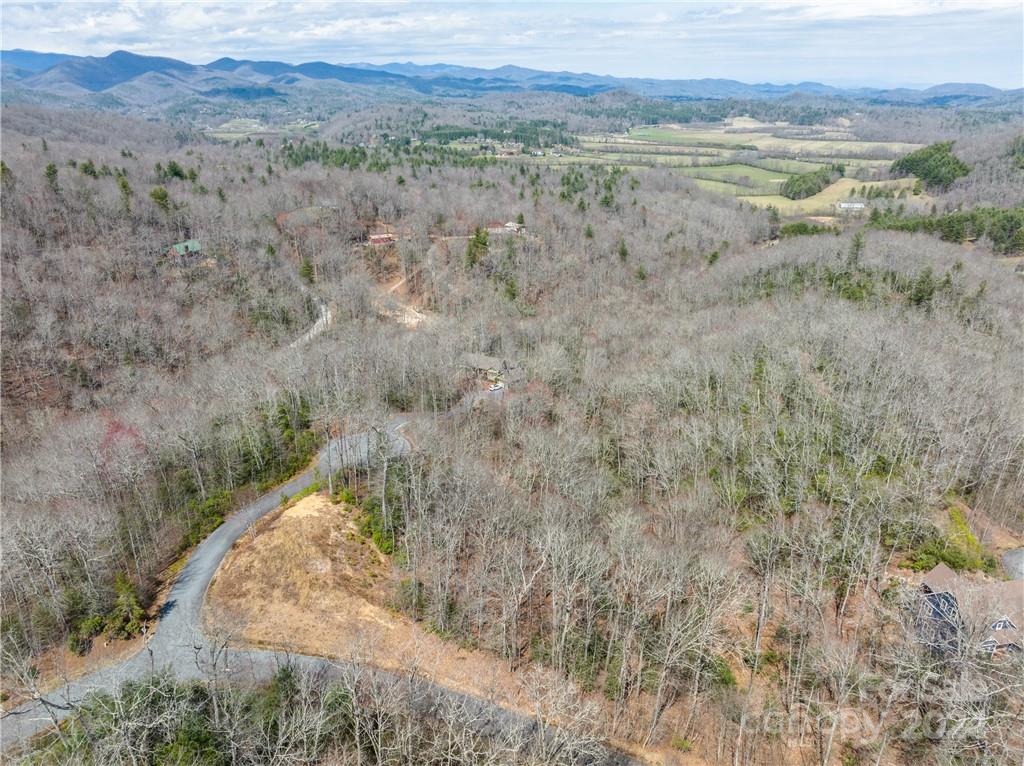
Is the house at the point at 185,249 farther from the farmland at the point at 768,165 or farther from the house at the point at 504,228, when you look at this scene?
the farmland at the point at 768,165

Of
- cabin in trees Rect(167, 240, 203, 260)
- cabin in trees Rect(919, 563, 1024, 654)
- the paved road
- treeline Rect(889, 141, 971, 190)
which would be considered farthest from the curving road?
treeline Rect(889, 141, 971, 190)

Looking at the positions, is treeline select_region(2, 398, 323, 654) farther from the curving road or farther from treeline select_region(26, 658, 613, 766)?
treeline select_region(26, 658, 613, 766)

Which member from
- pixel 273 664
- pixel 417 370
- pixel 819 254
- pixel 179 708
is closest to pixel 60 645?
pixel 273 664

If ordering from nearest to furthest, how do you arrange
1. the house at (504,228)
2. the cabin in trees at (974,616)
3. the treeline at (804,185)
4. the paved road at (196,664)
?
1. the paved road at (196,664)
2. the cabin in trees at (974,616)
3. the house at (504,228)
4. the treeline at (804,185)

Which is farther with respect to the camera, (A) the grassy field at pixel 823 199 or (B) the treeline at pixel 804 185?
(B) the treeline at pixel 804 185

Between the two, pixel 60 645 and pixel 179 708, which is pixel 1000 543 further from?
pixel 60 645

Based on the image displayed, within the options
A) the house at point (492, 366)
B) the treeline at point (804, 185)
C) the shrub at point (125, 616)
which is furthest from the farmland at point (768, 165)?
the shrub at point (125, 616)
